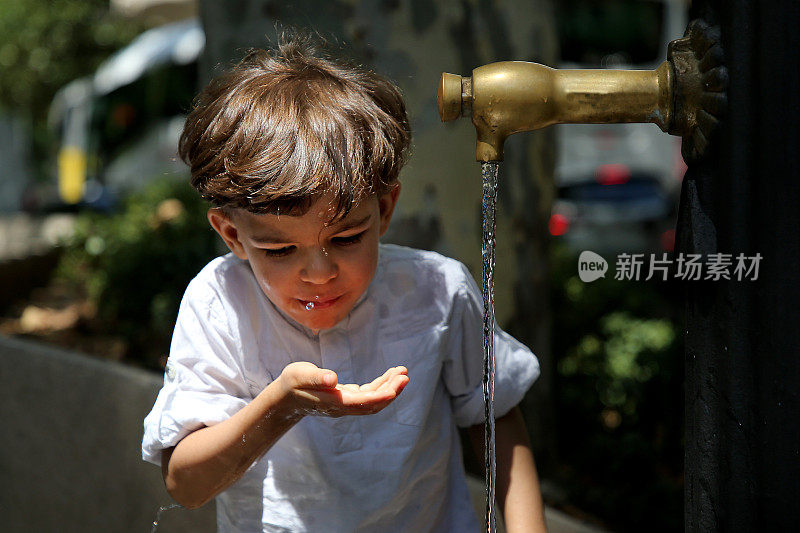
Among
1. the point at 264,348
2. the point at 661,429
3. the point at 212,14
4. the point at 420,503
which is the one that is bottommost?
the point at 661,429

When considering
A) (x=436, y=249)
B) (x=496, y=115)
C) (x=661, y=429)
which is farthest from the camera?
(x=661, y=429)

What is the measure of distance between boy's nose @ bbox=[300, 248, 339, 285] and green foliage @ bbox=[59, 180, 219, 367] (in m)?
2.08

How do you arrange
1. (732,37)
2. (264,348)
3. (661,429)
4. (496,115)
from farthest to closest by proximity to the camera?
(661,429), (264,348), (496,115), (732,37)

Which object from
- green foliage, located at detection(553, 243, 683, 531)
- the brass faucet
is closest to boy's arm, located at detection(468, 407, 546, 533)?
the brass faucet

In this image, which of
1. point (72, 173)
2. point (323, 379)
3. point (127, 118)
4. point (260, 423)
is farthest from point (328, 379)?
point (72, 173)

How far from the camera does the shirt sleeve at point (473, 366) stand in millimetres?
1521

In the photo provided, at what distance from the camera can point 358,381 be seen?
1489 millimetres

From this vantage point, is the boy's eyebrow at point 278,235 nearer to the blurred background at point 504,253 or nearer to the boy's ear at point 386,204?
the boy's ear at point 386,204

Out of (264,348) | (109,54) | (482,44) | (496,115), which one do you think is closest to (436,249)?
(482,44)

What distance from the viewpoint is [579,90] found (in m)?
1.09

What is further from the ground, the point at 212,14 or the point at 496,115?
the point at 212,14

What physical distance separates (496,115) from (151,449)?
2.48 feet

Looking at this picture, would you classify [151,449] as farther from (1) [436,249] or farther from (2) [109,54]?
(2) [109,54]

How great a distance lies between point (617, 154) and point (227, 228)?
7.68 metres
